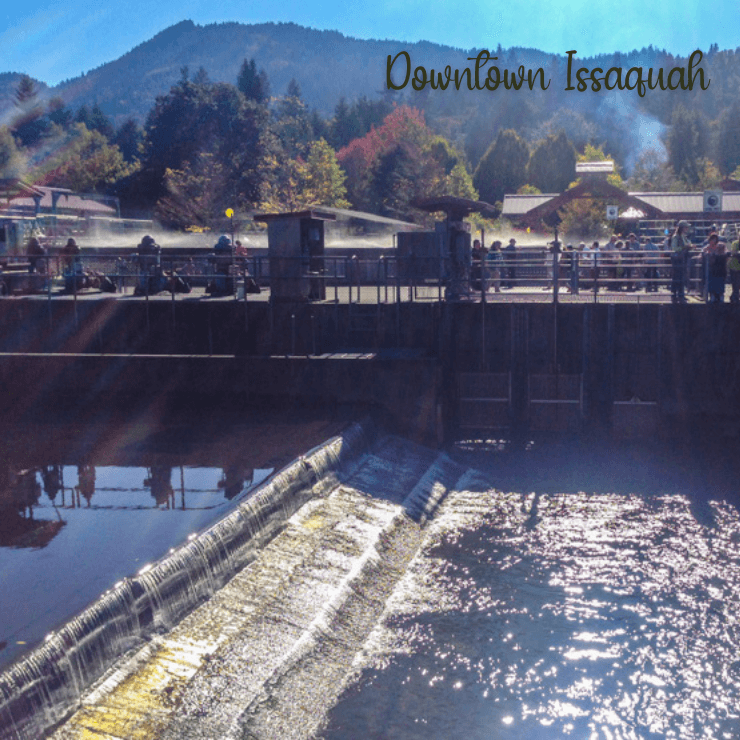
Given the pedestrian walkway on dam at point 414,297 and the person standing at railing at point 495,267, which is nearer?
the pedestrian walkway on dam at point 414,297

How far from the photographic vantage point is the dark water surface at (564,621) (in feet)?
31.4

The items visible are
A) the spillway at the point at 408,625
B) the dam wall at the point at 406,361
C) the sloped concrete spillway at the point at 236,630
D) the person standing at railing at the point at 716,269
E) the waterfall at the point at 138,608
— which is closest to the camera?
the waterfall at the point at 138,608

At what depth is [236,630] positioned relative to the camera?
10.0 metres

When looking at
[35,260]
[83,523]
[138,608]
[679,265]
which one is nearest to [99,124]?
[35,260]

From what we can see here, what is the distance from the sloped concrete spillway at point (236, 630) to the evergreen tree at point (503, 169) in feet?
278

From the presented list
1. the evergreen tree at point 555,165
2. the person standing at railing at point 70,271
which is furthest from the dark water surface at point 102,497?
the evergreen tree at point 555,165

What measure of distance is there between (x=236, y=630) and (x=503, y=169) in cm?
9033

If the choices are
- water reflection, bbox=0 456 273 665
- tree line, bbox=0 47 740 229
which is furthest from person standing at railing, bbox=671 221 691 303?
water reflection, bbox=0 456 273 665

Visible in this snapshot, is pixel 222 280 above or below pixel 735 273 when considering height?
below

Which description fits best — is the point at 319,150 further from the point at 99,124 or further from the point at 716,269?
the point at 99,124

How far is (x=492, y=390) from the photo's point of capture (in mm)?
21656

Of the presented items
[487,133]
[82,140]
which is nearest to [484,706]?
[82,140]

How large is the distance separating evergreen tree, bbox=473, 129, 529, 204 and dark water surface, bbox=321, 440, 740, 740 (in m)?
80.8

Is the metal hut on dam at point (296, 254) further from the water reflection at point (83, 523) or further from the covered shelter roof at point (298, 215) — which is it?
the water reflection at point (83, 523)
